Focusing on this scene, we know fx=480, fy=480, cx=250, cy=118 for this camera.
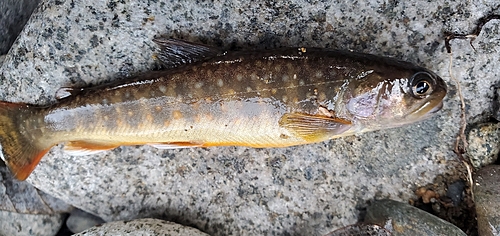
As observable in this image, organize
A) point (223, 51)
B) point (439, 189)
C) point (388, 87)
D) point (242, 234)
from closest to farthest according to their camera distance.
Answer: point (388, 87), point (223, 51), point (439, 189), point (242, 234)

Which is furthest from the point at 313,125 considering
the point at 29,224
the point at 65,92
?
the point at 29,224

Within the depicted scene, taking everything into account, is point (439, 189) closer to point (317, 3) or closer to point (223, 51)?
point (317, 3)

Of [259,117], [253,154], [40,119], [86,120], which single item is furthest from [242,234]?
[40,119]

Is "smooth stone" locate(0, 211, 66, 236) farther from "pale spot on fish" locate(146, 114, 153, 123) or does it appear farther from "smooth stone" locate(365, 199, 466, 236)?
"smooth stone" locate(365, 199, 466, 236)

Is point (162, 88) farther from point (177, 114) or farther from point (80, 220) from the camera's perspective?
point (80, 220)

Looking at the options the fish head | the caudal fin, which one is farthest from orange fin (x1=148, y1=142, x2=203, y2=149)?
the fish head

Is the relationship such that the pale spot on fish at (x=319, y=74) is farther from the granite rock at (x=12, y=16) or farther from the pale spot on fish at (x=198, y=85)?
the granite rock at (x=12, y=16)
